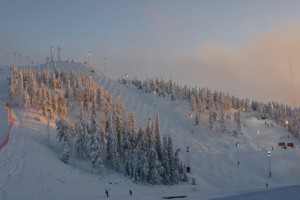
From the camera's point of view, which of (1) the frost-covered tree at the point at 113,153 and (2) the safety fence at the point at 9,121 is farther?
(1) the frost-covered tree at the point at 113,153

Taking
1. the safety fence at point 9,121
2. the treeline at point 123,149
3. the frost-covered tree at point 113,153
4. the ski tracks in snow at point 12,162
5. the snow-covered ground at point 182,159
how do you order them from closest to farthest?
1. the ski tracks in snow at point 12,162
2. the snow-covered ground at point 182,159
3. the safety fence at point 9,121
4. the treeline at point 123,149
5. the frost-covered tree at point 113,153

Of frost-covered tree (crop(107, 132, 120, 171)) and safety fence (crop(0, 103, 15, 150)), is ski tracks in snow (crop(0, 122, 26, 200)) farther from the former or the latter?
frost-covered tree (crop(107, 132, 120, 171))

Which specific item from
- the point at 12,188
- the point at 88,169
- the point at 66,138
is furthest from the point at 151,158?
the point at 12,188

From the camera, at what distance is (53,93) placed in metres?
154

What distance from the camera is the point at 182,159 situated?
403 feet

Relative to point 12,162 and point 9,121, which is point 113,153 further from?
point 9,121

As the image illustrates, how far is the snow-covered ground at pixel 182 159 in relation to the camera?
→ 67.8 meters

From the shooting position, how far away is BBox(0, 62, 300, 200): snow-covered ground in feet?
222

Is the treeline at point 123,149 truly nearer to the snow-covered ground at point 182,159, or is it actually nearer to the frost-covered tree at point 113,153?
the frost-covered tree at point 113,153

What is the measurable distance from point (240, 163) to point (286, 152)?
24.4m

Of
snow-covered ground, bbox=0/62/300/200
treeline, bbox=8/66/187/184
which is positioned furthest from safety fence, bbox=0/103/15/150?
treeline, bbox=8/66/187/184

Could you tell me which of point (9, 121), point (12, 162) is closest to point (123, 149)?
point (12, 162)

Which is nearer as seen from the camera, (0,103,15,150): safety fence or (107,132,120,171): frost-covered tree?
(0,103,15,150): safety fence

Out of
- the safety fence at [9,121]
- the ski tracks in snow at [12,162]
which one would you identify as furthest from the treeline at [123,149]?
the safety fence at [9,121]
